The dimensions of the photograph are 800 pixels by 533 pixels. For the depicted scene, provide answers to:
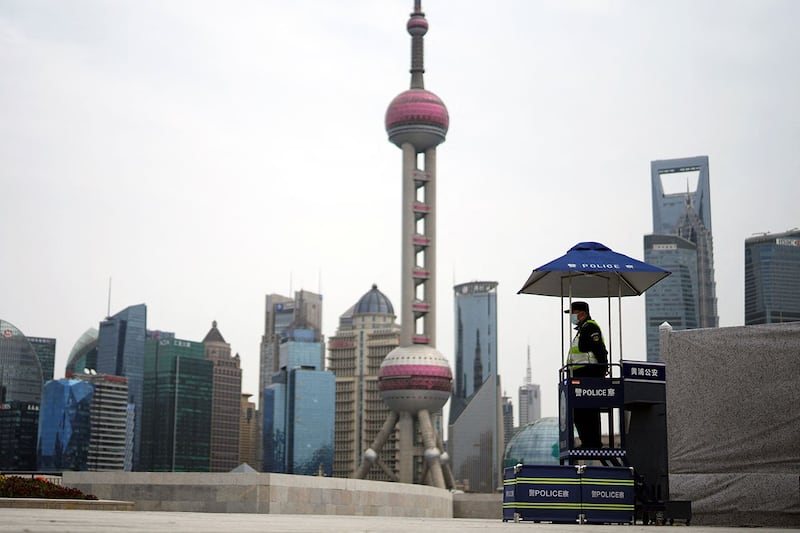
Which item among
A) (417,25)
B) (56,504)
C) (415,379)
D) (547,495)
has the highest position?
(417,25)

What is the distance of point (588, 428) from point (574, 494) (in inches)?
57.0

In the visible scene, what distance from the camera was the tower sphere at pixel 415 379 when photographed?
170625 mm

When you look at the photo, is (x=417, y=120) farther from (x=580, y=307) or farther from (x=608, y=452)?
(x=608, y=452)

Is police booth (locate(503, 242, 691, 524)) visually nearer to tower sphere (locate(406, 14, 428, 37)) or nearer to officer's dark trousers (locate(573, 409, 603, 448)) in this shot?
officer's dark trousers (locate(573, 409, 603, 448))

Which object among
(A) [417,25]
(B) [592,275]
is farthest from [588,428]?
(A) [417,25]

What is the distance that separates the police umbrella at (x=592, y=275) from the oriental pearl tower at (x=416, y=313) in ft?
496

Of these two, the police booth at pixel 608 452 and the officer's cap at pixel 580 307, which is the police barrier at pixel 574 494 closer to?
the police booth at pixel 608 452

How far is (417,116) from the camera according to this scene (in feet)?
577

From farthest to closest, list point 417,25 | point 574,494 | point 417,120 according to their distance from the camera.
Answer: point 417,25
point 417,120
point 574,494

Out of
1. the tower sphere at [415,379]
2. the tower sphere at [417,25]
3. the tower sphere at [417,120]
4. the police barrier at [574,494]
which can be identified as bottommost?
the police barrier at [574,494]

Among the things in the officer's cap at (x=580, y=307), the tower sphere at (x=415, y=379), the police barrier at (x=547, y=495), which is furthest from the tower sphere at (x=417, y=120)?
the police barrier at (x=547, y=495)

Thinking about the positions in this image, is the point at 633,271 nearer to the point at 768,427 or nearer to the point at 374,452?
the point at 768,427

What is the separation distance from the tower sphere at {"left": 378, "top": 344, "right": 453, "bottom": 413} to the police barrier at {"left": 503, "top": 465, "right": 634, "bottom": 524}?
506 ft

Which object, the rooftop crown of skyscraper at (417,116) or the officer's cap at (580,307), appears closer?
the officer's cap at (580,307)
